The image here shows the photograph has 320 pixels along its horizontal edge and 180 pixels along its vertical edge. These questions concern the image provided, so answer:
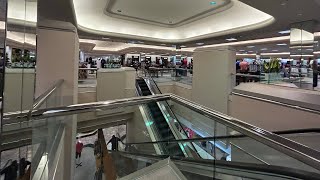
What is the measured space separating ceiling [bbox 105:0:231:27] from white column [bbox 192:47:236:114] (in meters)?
1.84

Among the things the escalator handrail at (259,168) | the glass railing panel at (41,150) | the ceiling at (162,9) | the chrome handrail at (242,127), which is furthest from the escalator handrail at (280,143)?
the ceiling at (162,9)

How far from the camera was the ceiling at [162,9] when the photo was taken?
7223mm

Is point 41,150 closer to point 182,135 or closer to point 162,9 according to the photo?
point 182,135

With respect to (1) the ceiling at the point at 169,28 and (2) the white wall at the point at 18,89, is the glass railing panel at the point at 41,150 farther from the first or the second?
(1) the ceiling at the point at 169,28

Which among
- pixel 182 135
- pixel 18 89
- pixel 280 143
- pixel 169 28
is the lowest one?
pixel 182 135

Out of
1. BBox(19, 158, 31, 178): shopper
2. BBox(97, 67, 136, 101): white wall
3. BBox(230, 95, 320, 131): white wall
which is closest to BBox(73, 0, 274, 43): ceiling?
BBox(97, 67, 136, 101): white wall

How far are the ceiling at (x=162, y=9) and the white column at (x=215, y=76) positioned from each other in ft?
6.03

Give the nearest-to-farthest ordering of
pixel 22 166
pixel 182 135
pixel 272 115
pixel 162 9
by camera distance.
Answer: pixel 22 166 → pixel 272 115 → pixel 182 135 → pixel 162 9

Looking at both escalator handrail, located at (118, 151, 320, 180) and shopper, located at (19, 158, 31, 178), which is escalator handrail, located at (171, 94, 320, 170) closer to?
escalator handrail, located at (118, 151, 320, 180)

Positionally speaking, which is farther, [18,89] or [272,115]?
[272,115]

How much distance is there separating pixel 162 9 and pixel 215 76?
3.59m

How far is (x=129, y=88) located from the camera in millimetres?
8977

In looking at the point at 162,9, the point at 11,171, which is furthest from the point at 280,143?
the point at 162,9

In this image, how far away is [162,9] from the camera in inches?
320
